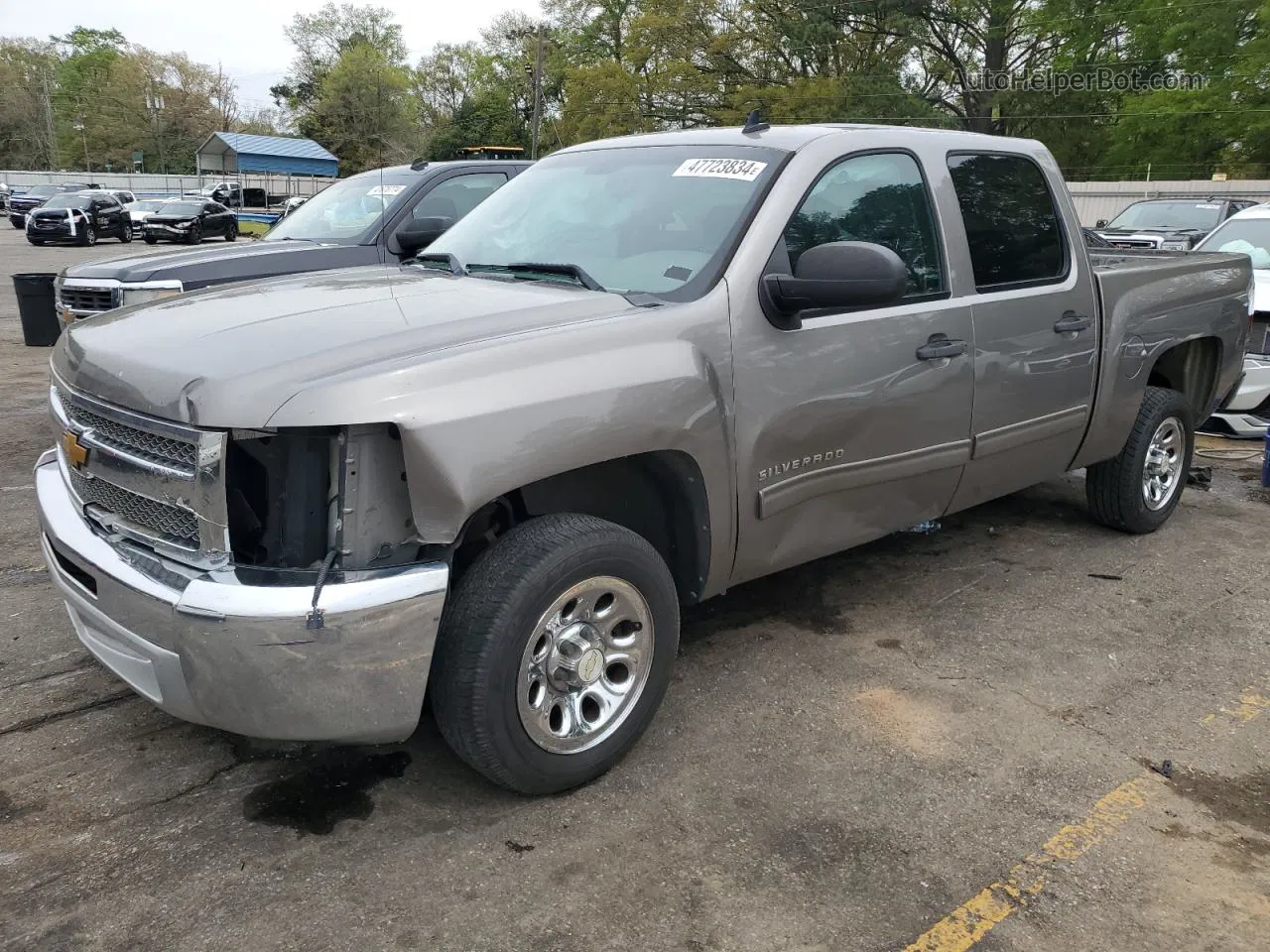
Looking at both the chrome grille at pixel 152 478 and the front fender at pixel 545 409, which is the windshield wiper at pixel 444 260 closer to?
the front fender at pixel 545 409

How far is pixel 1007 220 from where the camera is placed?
4.28 m

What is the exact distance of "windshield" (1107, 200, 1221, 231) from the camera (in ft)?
48.4

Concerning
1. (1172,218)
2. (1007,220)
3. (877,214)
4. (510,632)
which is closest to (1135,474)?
(1007,220)

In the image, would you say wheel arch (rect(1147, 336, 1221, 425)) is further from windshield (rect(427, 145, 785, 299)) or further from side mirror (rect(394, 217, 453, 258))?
side mirror (rect(394, 217, 453, 258))

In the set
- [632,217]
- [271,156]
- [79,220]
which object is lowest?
[79,220]

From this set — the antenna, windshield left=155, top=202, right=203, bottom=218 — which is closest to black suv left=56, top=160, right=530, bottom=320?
the antenna

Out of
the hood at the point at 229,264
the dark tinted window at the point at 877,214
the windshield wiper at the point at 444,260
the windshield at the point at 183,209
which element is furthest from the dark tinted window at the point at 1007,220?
the windshield at the point at 183,209

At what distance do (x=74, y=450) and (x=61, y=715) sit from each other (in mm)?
982

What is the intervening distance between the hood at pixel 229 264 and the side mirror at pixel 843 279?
16.3 ft

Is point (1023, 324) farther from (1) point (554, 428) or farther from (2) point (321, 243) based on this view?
(2) point (321, 243)

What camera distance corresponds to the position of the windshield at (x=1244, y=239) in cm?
872

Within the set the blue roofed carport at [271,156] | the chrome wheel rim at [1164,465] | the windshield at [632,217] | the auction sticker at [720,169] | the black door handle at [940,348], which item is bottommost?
the chrome wheel rim at [1164,465]

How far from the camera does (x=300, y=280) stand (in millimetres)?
3602

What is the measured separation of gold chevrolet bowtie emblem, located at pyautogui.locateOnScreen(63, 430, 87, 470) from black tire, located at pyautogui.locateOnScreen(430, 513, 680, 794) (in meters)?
1.12
